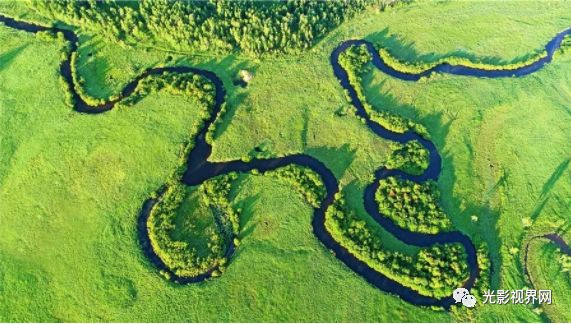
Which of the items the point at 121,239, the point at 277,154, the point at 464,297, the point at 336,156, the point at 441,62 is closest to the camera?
the point at 464,297

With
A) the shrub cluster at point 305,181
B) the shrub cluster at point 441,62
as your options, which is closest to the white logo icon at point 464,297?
the shrub cluster at point 305,181

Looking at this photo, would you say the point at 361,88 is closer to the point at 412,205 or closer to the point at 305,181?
the point at 305,181

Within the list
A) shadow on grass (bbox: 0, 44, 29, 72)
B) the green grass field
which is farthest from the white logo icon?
shadow on grass (bbox: 0, 44, 29, 72)

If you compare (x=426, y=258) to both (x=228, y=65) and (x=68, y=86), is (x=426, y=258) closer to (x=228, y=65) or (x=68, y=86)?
(x=228, y=65)

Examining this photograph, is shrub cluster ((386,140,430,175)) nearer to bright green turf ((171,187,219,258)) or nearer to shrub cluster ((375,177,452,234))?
shrub cluster ((375,177,452,234))

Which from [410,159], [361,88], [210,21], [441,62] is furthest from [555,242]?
[210,21]

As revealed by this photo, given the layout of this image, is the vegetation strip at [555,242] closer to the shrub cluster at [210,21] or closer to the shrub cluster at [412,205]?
the shrub cluster at [412,205]
